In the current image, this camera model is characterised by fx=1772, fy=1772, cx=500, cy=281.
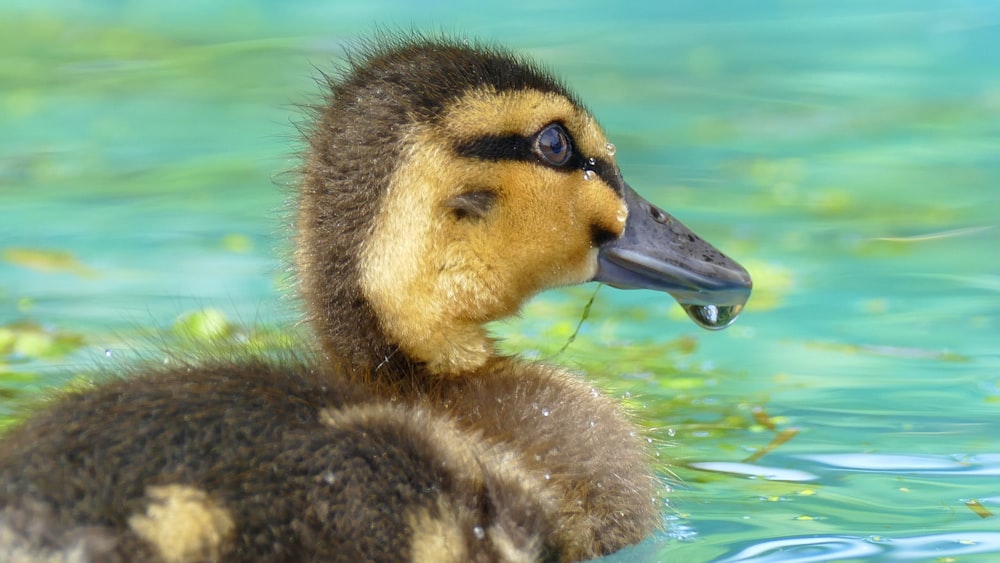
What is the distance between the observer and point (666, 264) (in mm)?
3338

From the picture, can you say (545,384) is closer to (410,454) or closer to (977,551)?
(410,454)

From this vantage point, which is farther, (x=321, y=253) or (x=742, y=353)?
(x=742, y=353)

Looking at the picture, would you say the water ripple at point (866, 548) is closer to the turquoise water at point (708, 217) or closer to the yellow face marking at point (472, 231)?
the turquoise water at point (708, 217)

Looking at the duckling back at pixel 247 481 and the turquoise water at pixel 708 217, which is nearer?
the duckling back at pixel 247 481

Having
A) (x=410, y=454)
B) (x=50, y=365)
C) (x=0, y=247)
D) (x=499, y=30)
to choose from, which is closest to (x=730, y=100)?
(x=499, y=30)

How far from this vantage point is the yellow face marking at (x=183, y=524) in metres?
2.38

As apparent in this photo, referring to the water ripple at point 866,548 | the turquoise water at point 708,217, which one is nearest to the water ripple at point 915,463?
the turquoise water at point 708,217

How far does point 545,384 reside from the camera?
3.22 m

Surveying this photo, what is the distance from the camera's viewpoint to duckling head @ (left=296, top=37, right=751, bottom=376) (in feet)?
9.92

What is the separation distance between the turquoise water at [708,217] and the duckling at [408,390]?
0.27 m

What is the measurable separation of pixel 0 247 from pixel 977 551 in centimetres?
325

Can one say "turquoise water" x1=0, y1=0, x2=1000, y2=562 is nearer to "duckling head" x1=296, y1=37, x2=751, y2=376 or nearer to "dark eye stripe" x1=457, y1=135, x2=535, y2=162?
"duckling head" x1=296, y1=37, x2=751, y2=376

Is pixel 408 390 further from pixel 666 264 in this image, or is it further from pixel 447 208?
pixel 666 264

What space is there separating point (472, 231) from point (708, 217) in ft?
8.28
